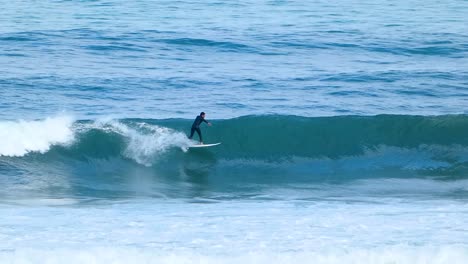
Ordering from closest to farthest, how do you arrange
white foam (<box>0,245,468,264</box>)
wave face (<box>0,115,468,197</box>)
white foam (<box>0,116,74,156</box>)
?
white foam (<box>0,245,468,264</box>)
wave face (<box>0,115,468,197</box>)
white foam (<box>0,116,74,156</box>)

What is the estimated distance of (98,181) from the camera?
19812mm

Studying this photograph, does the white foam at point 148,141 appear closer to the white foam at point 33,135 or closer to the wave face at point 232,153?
the wave face at point 232,153

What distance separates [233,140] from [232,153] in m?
0.57

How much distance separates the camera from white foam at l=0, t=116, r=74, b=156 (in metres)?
21.0

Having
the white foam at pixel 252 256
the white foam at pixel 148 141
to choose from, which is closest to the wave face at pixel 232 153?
the white foam at pixel 148 141

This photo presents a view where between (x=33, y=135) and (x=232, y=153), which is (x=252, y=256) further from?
(x=33, y=135)

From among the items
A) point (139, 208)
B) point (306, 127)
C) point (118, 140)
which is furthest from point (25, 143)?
point (306, 127)

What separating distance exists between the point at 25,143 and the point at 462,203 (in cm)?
1049

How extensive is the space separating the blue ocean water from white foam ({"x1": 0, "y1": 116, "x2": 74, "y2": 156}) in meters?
0.05

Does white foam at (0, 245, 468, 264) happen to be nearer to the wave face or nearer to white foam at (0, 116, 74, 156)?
the wave face

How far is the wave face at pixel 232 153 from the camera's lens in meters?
19.9

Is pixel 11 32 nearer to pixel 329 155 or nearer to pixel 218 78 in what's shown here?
pixel 218 78

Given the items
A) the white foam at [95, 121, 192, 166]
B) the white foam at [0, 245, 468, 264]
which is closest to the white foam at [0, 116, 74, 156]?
the white foam at [95, 121, 192, 166]

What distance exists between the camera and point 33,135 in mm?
21656
